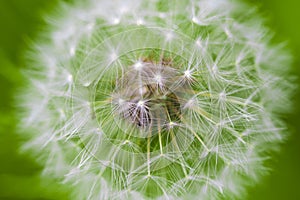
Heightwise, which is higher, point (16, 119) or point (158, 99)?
point (16, 119)

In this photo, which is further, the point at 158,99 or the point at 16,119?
the point at 16,119

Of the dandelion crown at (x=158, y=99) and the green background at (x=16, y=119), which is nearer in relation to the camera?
the dandelion crown at (x=158, y=99)

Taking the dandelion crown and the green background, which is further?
the green background
